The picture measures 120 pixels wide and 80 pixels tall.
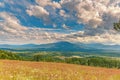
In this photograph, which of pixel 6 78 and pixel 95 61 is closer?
pixel 6 78

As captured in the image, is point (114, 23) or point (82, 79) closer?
point (82, 79)

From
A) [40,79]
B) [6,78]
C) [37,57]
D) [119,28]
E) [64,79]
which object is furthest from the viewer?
[37,57]

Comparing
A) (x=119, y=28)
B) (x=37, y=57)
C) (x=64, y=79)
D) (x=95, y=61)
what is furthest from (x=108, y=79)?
(x=95, y=61)

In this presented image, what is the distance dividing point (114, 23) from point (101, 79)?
44.3 meters

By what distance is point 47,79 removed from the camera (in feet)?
46.4

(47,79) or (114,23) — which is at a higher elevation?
(114,23)

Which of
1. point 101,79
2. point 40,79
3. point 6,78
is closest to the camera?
point 6,78

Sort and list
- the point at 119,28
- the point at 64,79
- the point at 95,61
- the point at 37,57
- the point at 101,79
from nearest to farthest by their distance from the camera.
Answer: the point at 64,79 → the point at 101,79 → the point at 119,28 → the point at 37,57 → the point at 95,61

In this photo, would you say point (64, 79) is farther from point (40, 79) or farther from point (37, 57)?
point (37, 57)

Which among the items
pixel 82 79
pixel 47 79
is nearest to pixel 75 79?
pixel 82 79

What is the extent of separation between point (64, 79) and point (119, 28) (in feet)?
154

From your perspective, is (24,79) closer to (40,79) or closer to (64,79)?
(40,79)

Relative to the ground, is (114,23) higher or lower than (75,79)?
higher

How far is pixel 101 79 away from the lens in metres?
17.7
